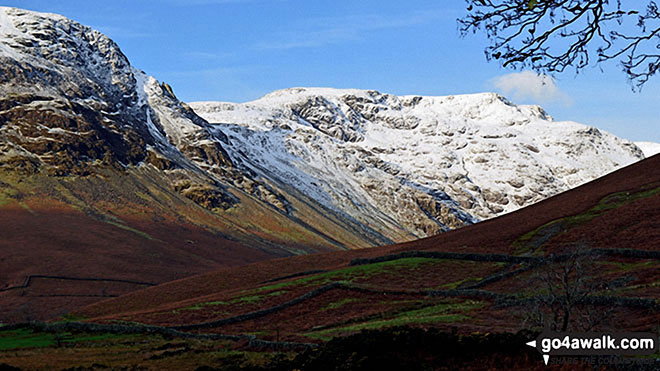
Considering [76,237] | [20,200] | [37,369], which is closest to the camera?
[37,369]

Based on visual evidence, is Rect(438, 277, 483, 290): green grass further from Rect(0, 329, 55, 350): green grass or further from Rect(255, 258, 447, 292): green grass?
Rect(0, 329, 55, 350): green grass

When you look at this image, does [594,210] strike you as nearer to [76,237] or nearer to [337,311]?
[337,311]

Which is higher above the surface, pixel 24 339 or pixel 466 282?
pixel 466 282

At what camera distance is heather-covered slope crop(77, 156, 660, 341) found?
1927 inches

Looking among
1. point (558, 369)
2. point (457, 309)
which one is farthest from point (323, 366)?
point (457, 309)

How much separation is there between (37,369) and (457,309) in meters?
31.4

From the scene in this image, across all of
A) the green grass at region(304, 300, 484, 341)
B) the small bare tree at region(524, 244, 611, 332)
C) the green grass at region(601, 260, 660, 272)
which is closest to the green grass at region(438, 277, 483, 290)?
the small bare tree at region(524, 244, 611, 332)

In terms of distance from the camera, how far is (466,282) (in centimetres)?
6619

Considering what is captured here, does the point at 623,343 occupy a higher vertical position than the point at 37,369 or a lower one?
higher

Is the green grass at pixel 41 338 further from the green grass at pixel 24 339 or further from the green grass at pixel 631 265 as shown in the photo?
the green grass at pixel 631 265

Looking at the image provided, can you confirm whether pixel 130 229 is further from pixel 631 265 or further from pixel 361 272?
pixel 631 265

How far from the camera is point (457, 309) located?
5412cm

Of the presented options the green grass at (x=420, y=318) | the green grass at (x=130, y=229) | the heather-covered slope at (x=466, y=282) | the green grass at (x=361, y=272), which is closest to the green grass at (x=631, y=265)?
the heather-covered slope at (x=466, y=282)

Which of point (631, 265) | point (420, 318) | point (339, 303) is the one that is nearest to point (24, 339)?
point (339, 303)
